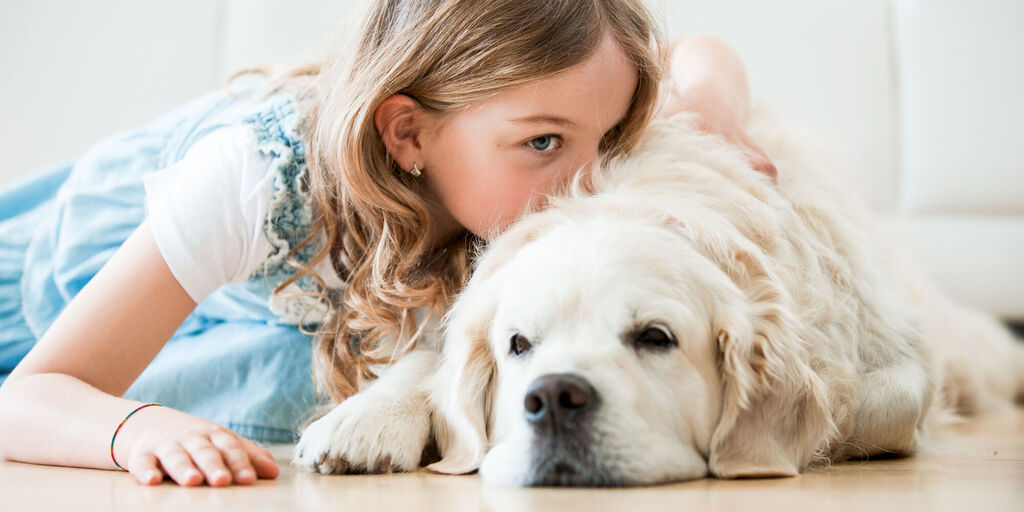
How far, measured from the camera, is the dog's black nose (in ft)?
4.14

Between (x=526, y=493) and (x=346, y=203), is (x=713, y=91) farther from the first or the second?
(x=526, y=493)

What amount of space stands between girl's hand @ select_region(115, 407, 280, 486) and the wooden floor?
0.02 meters

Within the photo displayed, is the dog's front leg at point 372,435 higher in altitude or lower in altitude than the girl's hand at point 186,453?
lower

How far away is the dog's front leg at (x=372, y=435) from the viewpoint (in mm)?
1498

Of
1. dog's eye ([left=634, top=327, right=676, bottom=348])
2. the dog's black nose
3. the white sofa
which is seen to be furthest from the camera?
the white sofa

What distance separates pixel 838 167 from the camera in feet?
7.70

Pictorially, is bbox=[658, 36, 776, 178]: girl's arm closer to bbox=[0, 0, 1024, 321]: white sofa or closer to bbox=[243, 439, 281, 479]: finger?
bbox=[243, 439, 281, 479]: finger

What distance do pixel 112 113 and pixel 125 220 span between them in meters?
1.88

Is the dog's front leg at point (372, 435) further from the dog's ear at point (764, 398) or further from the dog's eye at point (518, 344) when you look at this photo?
the dog's ear at point (764, 398)

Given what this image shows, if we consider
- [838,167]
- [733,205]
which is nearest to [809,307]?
[733,205]

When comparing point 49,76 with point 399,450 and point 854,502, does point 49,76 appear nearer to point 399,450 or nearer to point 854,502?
point 399,450

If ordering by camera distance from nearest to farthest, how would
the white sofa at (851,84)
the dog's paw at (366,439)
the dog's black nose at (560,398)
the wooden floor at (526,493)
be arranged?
the wooden floor at (526,493), the dog's black nose at (560,398), the dog's paw at (366,439), the white sofa at (851,84)

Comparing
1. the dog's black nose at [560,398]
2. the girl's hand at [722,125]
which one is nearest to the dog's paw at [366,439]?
the dog's black nose at [560,398]

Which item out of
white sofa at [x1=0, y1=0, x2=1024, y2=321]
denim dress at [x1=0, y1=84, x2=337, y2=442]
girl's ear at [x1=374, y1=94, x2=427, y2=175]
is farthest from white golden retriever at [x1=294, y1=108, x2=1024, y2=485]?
white sofa at [x1=0, y1=0, x2=1024, y2=321]
